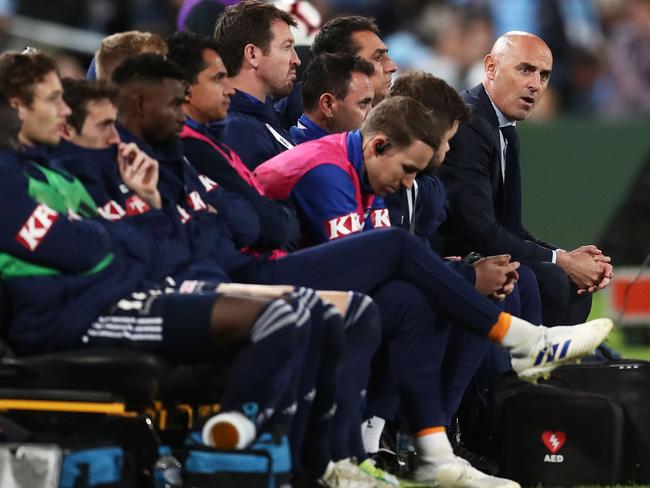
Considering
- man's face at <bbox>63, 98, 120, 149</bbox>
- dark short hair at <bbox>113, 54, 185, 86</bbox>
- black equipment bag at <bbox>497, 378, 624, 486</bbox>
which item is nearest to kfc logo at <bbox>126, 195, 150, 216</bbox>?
man's face at <bbox>63, 98, 120, 149</bbox>

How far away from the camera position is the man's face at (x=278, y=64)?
5.89 meters

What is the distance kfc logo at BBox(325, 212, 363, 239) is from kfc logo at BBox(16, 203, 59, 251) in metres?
1.23

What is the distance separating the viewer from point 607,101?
1316cm

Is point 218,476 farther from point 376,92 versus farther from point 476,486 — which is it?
point 376,92

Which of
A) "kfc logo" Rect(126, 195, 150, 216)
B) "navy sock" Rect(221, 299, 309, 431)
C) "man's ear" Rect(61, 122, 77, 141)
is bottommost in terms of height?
"navy sock" Rect(221, 299, 309, 431)

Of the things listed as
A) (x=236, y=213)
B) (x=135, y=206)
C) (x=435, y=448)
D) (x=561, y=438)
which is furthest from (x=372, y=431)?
(x=135, y=206)

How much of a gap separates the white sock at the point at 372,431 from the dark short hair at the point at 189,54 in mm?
1210

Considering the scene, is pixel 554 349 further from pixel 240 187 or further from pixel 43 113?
pixel 43 113

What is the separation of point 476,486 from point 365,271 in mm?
735

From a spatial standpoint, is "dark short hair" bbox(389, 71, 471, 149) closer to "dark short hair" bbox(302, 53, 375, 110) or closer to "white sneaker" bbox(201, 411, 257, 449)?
"dark short hair" bbox(302, 53, 375, 110)

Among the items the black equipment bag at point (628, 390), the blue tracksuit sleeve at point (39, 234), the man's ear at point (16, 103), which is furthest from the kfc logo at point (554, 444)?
the man's ear at point (16, 103)

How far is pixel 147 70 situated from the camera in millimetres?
4816

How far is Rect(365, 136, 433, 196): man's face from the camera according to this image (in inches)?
204

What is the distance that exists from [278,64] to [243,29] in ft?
0.67
